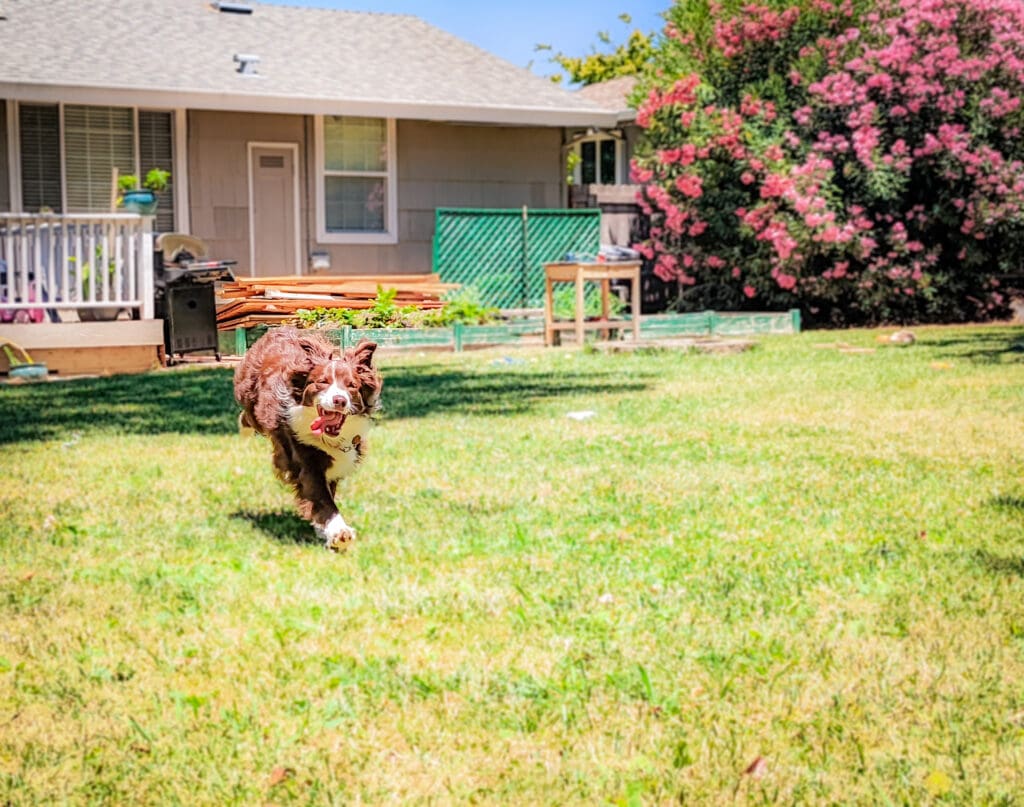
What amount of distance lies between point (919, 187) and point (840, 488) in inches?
577

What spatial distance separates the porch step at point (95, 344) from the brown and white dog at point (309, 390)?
0.35ft

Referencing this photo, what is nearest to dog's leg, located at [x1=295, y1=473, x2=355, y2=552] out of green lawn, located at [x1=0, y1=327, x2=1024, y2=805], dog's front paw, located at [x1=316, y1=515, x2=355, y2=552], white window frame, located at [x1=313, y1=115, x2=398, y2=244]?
dog's front paw, located at [x1=316, y1=515, x2=355, y2=552]

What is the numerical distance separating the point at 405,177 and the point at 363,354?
20.0 meters

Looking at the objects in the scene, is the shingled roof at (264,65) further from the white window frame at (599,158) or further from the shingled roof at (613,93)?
the shingled roof at (613,93)

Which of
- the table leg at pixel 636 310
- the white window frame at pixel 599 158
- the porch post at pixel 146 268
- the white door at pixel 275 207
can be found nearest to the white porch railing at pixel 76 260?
the porch post at pixel 146 268

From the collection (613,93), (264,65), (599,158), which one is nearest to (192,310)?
(264,65)

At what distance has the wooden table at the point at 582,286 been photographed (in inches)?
651

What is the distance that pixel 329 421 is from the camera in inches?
30.7

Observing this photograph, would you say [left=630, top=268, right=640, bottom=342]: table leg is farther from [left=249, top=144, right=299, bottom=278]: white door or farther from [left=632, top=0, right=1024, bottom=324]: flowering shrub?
[left=249, top=144, right=299, bottom=278]: white door

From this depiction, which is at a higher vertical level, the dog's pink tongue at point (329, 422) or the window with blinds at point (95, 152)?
the window with blinds at point (95, 152)

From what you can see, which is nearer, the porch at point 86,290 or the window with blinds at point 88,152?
the porch at point 86,290

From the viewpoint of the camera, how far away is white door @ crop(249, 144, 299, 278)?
19438 millimetres

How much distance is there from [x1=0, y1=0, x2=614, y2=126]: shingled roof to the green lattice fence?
1476mm

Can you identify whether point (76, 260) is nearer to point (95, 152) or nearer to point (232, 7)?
point (95, 152)
